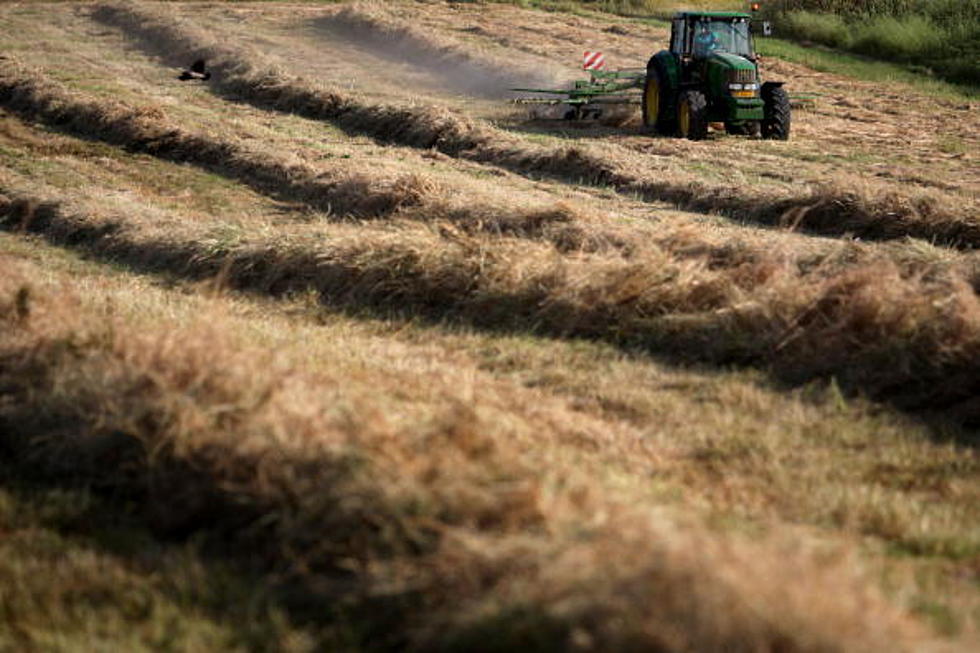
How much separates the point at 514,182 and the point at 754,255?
271 inches

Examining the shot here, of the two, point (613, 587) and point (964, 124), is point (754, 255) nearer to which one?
point (613, 587)

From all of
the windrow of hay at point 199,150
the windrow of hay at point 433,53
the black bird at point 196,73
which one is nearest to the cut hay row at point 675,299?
the windrow of hay at point 199,150

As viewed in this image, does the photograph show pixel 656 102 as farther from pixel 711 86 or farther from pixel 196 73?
pixel 196 73

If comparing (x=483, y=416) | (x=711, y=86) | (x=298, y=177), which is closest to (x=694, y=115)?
(x=711, y=86)

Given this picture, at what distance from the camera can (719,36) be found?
773 inches

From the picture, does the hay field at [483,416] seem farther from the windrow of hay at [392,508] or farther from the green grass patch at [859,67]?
the green grass patch at [859,67]

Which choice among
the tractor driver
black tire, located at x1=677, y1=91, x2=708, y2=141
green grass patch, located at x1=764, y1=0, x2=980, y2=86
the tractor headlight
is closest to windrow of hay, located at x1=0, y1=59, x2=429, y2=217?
black tire, located at x1=677, y1=91, x2=708, y2=141

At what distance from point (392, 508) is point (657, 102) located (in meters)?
16.7

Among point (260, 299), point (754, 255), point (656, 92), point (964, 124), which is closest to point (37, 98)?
point (656, 92)

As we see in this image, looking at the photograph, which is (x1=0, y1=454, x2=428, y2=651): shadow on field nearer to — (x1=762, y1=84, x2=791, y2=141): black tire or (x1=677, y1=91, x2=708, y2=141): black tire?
(x1=677, y1=91, x2=708, y2=141): black tire

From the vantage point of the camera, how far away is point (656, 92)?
1981cm

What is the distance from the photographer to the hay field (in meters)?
3.75

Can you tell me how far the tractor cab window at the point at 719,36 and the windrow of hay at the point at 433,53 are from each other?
20.9ft

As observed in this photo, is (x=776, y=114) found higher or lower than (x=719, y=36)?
lower
